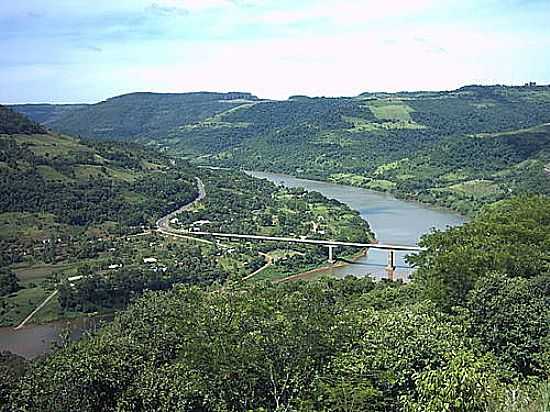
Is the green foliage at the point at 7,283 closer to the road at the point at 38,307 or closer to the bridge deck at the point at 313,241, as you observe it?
the road at the point at 38,307

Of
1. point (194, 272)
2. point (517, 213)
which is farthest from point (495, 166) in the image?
point (517, 213)

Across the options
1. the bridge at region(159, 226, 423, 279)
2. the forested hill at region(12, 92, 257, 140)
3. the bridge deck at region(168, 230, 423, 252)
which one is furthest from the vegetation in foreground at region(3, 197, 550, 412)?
the forested hill at region(12, 92, 257, 140)

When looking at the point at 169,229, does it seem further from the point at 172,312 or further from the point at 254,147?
the point at 254,147

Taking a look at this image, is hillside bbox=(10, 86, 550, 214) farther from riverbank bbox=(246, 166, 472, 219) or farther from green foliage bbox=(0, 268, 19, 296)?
green foliage bbox=(0, 268, 19, 296)

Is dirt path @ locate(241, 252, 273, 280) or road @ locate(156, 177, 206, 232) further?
road @ locate(156, 177, 206, 232)

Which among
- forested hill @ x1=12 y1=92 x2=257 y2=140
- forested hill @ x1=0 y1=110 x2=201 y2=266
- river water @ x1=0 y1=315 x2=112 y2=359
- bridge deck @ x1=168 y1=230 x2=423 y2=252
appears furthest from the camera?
forested hill @ x1=12 y1=92 x2=257 y2=140

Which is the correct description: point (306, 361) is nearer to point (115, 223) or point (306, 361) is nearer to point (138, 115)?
point (115, 223)
